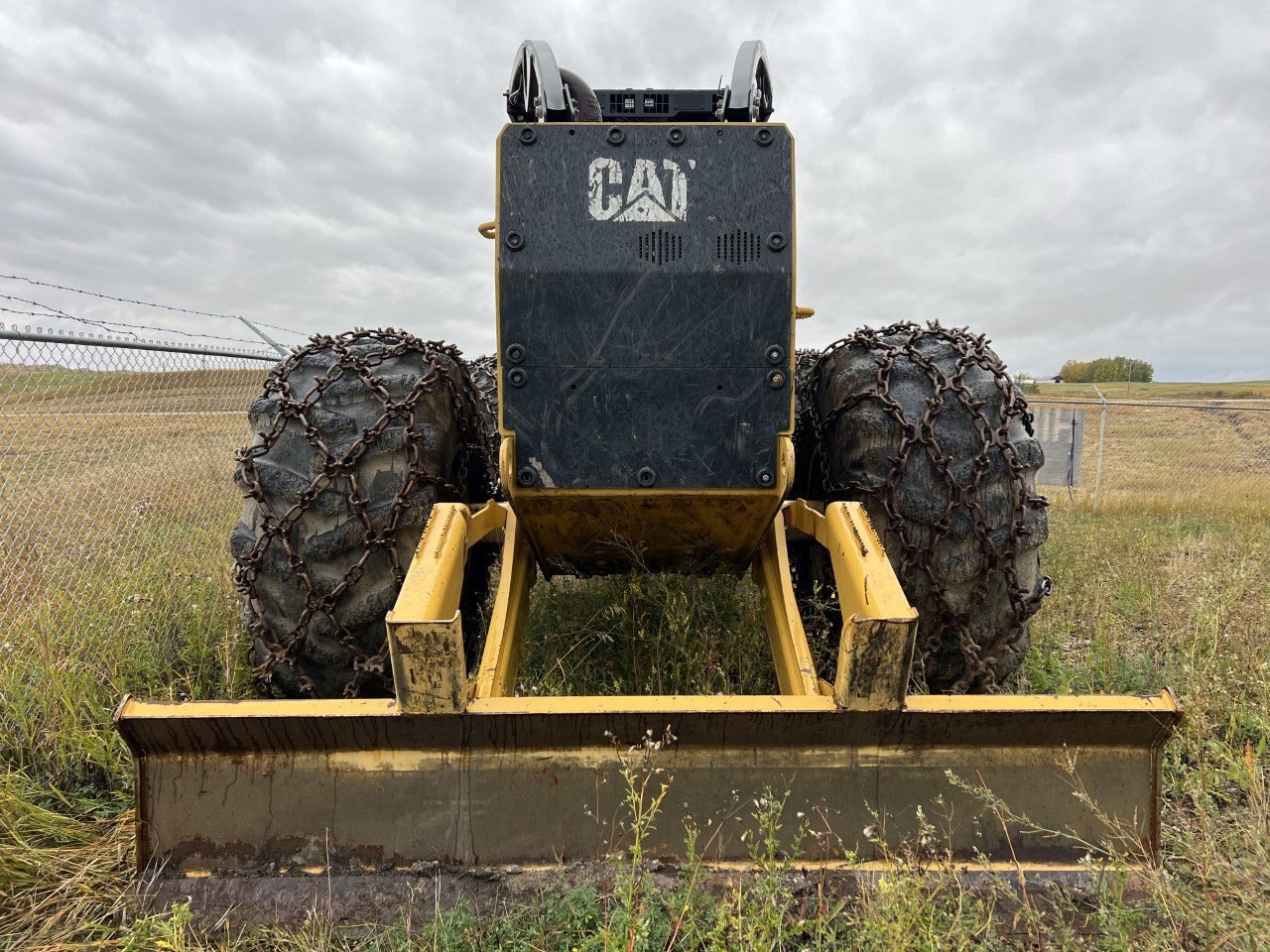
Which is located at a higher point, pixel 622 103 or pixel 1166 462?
pixel 622 103

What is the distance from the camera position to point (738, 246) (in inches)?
88.3

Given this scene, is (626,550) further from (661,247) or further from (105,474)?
(105,474)

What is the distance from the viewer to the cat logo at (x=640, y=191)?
2.25 m

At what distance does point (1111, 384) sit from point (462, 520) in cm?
4155

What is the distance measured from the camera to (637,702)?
6.79ft

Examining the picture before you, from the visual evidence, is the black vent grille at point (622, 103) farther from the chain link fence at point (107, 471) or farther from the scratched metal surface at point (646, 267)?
the chain link fence at point (107, 471)

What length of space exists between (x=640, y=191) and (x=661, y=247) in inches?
6.7

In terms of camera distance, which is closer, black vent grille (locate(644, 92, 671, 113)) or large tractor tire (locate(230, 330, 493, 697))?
large tractor tire (locate(230, 330, 493, 697))

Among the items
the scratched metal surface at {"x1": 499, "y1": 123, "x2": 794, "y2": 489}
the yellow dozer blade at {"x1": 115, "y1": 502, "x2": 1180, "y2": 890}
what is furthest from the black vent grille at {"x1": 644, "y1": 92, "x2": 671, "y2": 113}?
the yellow dozer blade at {"x1": 115, "y1": 502, "x2": 1180, "y2": 890}

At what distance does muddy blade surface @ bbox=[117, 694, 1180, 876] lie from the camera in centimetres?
208

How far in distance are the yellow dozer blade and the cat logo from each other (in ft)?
3.72

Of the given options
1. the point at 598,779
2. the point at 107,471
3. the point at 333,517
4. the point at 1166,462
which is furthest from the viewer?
the point at 1166,462

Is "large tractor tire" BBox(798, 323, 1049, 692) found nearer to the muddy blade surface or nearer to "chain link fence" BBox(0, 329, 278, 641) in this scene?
the muddy blade surface

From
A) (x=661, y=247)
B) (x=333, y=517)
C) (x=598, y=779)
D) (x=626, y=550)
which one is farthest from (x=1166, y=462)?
(x=333, y=517)
